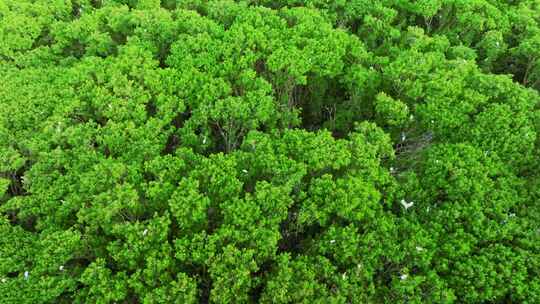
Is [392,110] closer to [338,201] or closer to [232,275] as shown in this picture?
[338,201]

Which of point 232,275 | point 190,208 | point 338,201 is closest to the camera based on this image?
point 232,275

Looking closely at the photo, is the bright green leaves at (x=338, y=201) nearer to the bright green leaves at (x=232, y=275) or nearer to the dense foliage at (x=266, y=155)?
the dense foliage at (x=266, y=155)

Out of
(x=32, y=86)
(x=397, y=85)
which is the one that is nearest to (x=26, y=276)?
(x=32, y=86)

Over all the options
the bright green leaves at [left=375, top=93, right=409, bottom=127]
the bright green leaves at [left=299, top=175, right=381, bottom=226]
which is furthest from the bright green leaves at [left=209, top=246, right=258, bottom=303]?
the bright green leaves at [left=375, top=93, right=409, bottom=127]

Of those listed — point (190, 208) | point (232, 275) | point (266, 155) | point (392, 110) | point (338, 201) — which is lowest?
point (232, 275)

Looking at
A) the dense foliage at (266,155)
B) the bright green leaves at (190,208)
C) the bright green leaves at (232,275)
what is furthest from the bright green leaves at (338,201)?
the bright green leaves at (190,208)

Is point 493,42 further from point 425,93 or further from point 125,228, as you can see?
point 125,228

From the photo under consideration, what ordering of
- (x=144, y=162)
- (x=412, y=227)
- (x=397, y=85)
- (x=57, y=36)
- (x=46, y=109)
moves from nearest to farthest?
(x=412, y=227), (x=144, y=162), (x=46, y=109), (x=397, y=85), (x=57, y=36)

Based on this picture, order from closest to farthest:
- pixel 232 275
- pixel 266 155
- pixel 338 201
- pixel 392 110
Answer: pixel 232 275 → pixel 338 201 → pixel 266 155 → pixel 392 110

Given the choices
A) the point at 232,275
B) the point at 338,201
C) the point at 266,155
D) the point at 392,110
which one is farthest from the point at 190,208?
the point at 392,110
